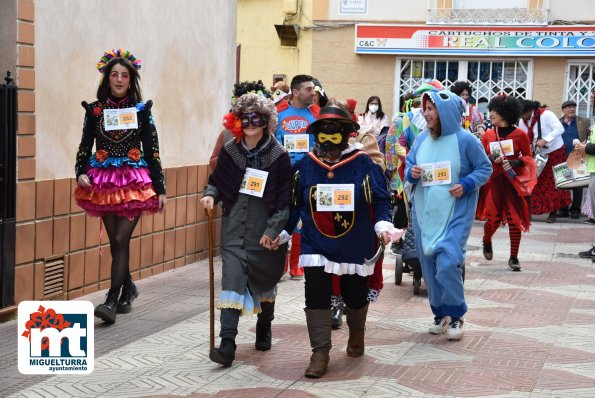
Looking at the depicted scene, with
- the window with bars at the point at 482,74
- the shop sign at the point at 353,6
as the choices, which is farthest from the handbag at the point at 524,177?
the shop sign at the point at 353,6

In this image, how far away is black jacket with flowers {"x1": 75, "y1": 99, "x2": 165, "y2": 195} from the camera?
8.05 metres

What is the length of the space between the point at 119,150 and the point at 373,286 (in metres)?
2.38

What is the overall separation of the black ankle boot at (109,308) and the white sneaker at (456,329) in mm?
2556

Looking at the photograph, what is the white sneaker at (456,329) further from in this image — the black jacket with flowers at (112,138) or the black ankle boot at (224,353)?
the black jacket with flowers at (112,138)

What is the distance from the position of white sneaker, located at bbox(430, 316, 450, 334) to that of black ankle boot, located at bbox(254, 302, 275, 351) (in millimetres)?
1413

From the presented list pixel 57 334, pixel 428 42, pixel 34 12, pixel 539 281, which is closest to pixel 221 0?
pixel 34 12

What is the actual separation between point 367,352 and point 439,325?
93 centimetres

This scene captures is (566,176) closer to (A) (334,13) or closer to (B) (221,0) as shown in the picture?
(B) (221,0)

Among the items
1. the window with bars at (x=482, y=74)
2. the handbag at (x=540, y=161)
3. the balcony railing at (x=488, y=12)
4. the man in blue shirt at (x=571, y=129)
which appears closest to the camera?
the handbag at (x=540, y=161)

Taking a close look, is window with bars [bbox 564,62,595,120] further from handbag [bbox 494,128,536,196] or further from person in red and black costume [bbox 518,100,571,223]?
handbag [bbox 494,128,536,196]

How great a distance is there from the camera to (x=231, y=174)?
6922mm

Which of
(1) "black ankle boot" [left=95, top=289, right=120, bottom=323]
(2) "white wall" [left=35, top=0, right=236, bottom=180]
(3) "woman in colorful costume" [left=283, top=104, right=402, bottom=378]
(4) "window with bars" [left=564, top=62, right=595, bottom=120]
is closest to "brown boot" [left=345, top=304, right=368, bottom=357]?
(3) "woman in colorful costume" [left=283, top=104, right=402, bottom=378]

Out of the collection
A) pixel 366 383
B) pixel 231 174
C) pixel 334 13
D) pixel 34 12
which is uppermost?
pixel 334 13

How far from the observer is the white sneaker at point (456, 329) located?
7.73m
